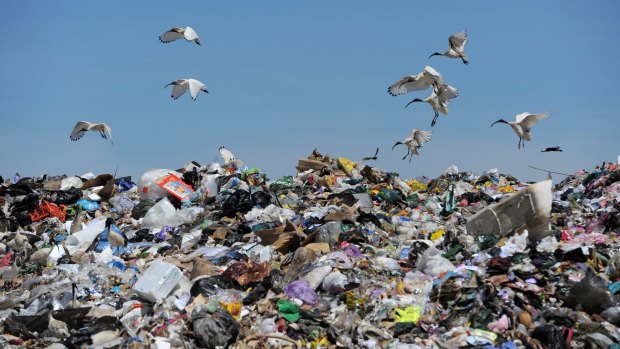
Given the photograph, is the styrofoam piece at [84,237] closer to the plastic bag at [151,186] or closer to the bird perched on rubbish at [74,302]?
the plastic bag at [151,186]

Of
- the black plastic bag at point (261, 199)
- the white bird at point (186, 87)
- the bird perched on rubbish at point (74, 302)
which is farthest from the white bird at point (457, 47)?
the bird perched on rubbish at point (74, 302)

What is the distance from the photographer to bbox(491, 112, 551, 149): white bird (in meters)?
9.12

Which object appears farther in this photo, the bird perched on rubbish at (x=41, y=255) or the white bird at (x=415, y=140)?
the white bird at (x=415, y=140)

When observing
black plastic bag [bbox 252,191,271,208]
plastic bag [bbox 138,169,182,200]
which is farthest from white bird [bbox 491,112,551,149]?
plastic bag [bbox 138,169,182,200]

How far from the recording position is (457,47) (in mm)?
9562

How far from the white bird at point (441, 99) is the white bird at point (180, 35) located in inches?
130

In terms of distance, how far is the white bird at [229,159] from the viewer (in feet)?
35.9

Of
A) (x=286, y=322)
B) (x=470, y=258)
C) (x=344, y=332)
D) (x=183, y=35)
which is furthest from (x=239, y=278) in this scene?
(x=183, y=35)

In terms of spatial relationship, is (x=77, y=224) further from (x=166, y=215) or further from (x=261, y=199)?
(x=261, y=199)

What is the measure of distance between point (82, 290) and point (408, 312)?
286 centimetres

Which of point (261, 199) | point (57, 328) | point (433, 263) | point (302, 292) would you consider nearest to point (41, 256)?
point (57, 328)

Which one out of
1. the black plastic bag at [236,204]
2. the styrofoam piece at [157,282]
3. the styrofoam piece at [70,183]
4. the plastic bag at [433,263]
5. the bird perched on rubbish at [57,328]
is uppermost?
the styrofoam piece at [70,183]

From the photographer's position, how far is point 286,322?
4730 millimetres

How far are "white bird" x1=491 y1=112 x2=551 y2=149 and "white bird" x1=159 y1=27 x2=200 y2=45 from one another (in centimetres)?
442
